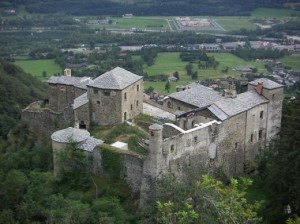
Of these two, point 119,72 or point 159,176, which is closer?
point 159,176

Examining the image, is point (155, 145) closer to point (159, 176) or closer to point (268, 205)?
point (159, 176)

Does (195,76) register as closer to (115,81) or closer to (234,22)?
(115,81)

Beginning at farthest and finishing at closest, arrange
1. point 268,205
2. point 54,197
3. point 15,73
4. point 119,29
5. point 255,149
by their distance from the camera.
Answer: point 119,29 → point 15,73 → point 255,149 → point 54,197 → point 268,205

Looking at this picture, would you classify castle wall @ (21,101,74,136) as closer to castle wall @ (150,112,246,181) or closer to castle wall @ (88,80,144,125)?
castle wall @ (88,80,144,125)

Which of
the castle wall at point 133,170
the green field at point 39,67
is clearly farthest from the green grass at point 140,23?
the castle wall at point 133,170

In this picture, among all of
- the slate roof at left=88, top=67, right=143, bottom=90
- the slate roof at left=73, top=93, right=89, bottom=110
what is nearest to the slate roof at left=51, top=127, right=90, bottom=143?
the slate roof at left=73, top=93, right=89, bottom=110

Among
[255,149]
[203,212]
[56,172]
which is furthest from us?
[255,149]

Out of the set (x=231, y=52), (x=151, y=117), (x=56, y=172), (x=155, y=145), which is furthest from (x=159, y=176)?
(x=231, y=52)
